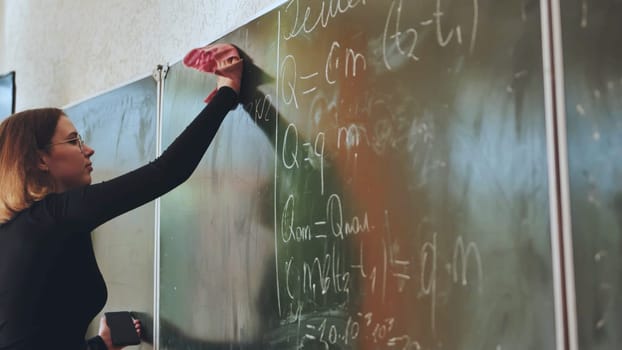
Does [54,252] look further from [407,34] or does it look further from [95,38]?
[95,38]

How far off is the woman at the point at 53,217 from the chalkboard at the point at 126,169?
1.80 ft

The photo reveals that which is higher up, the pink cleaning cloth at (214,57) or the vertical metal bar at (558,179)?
the pink cleaning cloth at (214,57)

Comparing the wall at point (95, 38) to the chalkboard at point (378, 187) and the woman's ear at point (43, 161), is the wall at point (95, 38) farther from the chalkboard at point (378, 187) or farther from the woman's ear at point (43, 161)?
the woman's ear at point (43, 161)

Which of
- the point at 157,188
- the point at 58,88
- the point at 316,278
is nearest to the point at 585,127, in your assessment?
the point at 316,278

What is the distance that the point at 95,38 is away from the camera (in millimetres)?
2732

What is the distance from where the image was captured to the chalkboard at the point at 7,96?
3.61 metres

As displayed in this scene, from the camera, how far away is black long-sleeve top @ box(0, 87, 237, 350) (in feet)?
4.59

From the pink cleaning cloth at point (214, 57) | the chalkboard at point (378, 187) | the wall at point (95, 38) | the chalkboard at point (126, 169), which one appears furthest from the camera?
the chalkboard at point (126, 169)

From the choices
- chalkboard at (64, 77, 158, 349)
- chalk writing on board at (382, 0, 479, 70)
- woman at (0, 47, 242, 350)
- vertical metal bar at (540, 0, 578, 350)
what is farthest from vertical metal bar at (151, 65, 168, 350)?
vertical metal bar at (540, 0, 578, 350)

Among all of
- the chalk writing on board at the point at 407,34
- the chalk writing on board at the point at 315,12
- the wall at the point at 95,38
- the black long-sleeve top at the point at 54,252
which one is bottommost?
the black long-sleeve top at the point at 54,252

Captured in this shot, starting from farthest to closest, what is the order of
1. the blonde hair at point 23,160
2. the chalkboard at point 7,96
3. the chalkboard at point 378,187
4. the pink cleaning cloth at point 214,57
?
the chalkboard at point 7,96
the pink cleaning cloth at point 214,57
the blonde hair at point 23,160
the chalkboard at point 378,187

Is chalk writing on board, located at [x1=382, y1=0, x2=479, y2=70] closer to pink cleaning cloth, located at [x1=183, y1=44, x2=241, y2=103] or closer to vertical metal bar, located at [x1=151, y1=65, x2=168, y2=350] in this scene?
pink cleaning cloth, located at [x1=183, y1=44, x2=241, y2=103]

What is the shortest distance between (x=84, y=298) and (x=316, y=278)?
0.54m

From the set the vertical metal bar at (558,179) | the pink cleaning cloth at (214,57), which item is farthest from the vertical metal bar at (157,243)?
the vertical metal bar at (558,179)
